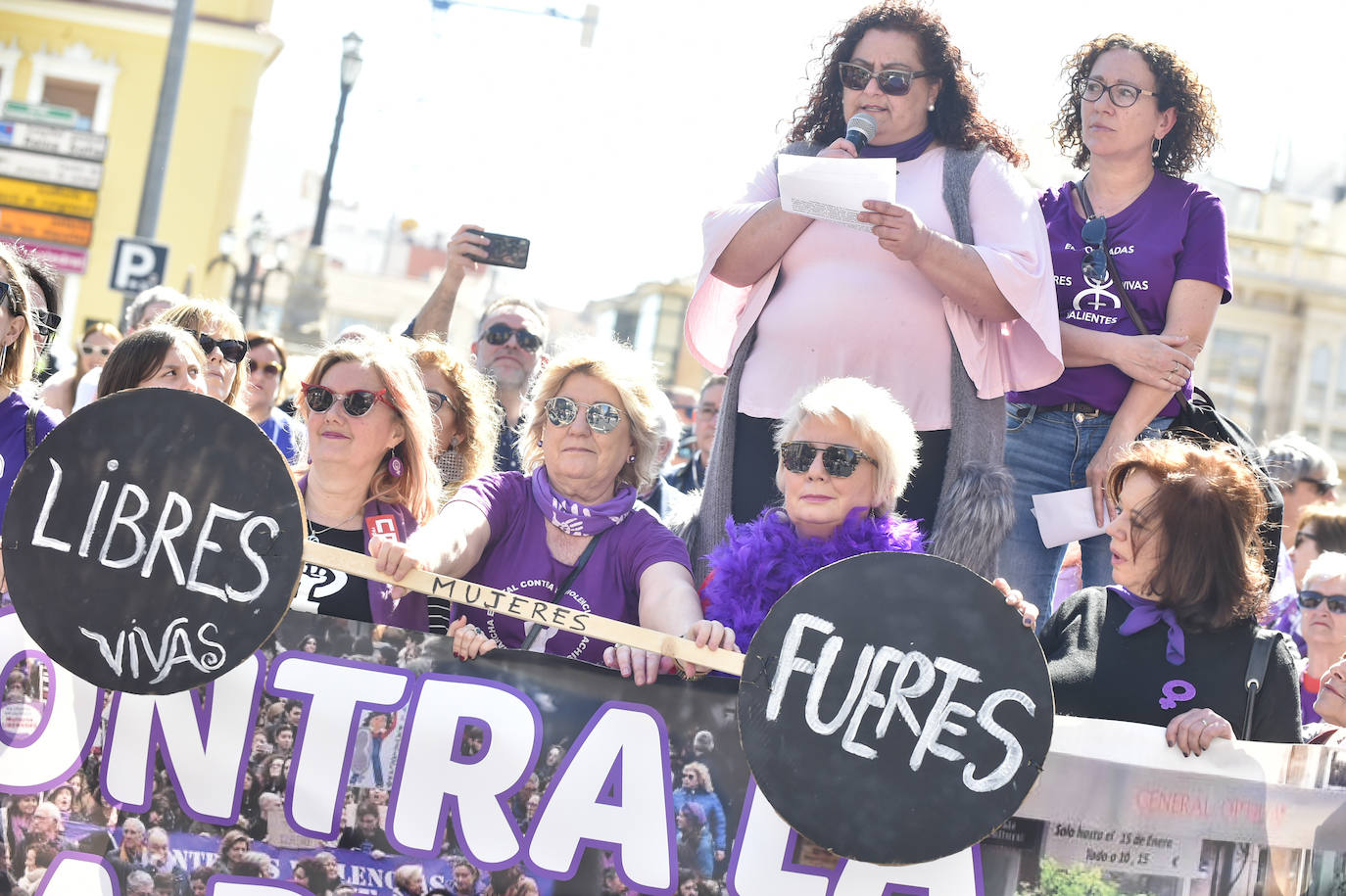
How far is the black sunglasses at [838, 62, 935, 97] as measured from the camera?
3.27m

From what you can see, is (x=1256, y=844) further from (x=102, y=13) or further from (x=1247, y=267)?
(x=1247, y=267)

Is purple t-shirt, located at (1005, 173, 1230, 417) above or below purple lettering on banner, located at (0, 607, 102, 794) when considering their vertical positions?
above

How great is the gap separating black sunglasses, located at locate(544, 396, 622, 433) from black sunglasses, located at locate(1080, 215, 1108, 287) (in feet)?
4.13

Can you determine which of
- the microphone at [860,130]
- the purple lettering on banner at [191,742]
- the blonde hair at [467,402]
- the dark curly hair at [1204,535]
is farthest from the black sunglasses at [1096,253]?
the purple lettering on banner at [191,742]

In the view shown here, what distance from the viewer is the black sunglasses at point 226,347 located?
13.2 ft

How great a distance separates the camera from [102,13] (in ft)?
76.7

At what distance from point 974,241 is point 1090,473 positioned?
2.06 ft

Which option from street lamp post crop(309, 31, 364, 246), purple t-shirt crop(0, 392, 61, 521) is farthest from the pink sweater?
street lamp post crop(309, 31, 364, 246)

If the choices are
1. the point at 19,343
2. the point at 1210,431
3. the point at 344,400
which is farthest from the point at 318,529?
the point at 1210,431

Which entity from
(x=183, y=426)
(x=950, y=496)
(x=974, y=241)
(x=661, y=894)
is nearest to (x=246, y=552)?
(x=183, y=426)

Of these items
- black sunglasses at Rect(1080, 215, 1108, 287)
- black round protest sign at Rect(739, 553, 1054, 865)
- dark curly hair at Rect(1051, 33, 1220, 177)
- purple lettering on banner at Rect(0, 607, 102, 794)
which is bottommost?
purple lettering on banner at Rect(0, 607, 102, 794)

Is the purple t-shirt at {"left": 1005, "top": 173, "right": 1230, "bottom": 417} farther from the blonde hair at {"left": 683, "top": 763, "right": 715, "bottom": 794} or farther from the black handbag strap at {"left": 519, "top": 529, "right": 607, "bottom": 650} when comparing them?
the blonde hair at {"left": 683, "top": 763, "right": 715, "bottom": 794}

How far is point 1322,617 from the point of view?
4055 mm

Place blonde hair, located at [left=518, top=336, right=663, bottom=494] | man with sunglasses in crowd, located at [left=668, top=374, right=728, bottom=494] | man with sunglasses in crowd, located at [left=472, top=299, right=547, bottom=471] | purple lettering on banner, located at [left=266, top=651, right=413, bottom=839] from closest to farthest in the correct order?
purple lettering on banner, located at [left=266, top=651, right=413, bottom=839] → blonde hair, located at [left=518, top=336, right=663, bottom=494] → man with sunglasses in crowd, located at [left=472, top=299, right=547, bottom=471] → man with sunglasses in crowd, located at [left=668, top=374, right=728, bottom=494]
